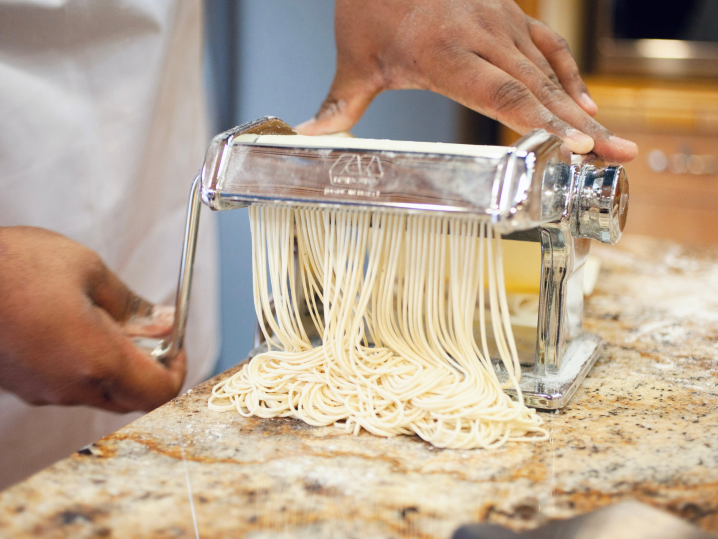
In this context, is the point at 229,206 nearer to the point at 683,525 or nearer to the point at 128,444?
the point at 128,444

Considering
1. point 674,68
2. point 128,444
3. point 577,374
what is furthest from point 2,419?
point 674,68

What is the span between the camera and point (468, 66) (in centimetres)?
76

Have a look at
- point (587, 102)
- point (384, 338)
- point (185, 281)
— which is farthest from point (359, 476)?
point (587, 102)

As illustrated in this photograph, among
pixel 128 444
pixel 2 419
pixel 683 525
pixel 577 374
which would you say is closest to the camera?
pixel 683 525

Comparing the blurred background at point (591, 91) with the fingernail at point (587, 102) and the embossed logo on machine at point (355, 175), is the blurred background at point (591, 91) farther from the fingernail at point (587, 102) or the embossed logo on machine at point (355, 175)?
the embossed logo on machine at point (355, 175)

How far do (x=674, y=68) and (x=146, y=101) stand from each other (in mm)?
2347

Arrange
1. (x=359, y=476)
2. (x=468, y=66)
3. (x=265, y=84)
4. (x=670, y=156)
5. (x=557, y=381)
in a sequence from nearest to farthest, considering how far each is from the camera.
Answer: (x=359, y=476)
(x=557, y=381)
(x=468, y=66)
(x=265, y=84)
(x=670, y=156)

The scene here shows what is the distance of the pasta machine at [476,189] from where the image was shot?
53 centimetres

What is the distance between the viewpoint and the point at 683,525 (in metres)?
0.43

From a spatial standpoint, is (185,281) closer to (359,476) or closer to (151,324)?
(151,324)

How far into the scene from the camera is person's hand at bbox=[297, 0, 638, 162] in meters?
0.70

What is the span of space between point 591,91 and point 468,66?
75.0 inches

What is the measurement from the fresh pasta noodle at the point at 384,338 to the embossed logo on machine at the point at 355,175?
27 mm

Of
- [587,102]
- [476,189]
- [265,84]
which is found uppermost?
[265,84]
